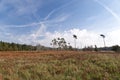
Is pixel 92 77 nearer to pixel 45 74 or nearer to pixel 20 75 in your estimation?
pixel 45 74

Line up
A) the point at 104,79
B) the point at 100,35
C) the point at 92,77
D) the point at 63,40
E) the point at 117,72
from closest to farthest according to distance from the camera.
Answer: the point at 104,79 < the point at 92,77 < the point at 117,72 < the point at 100,35 < the point at 63,40

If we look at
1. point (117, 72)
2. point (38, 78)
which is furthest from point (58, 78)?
point (117, 72)

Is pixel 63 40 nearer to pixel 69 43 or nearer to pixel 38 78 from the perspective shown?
pixel 69 43

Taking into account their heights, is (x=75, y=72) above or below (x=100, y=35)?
below

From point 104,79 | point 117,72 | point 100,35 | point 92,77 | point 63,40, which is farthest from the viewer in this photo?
point 63,40

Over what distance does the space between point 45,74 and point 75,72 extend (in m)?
1.90

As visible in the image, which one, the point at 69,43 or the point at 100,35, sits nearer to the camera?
the point at 100,35

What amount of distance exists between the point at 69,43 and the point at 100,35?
107ft

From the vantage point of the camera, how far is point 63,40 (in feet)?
375

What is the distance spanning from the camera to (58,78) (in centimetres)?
1132

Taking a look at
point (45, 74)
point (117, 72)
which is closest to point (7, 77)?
point (45, 74)

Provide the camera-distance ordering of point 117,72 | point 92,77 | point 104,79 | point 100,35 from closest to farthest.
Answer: point 104,79
point 92,77
point 117,72
point 100,35

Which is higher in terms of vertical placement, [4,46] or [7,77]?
[4,46]

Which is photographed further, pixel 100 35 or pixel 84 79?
pixel 100 35
